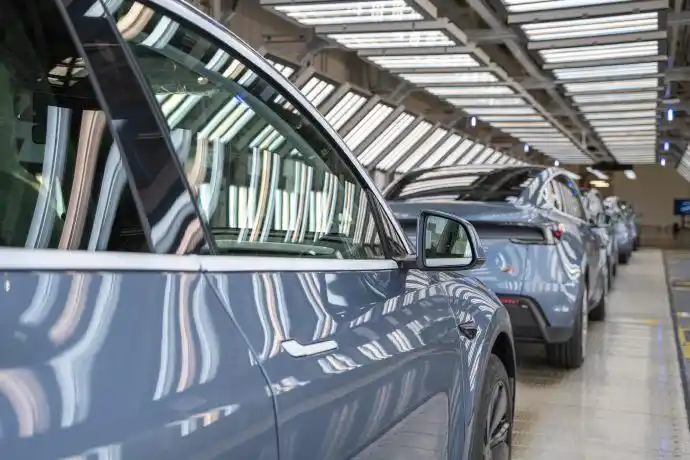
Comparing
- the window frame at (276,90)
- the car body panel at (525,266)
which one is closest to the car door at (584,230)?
the car body panel at (525,266)

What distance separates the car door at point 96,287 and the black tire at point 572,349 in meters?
4.91

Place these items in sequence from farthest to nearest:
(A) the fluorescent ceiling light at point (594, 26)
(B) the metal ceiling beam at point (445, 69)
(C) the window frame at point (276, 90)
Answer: (B) the metal ceiling beam at point (445, 69) → (A) the fluorescent ceiling light at point (594, 26) → (C) the window frame at point (276, 90)

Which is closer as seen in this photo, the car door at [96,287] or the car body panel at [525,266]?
the car door at [96,287]

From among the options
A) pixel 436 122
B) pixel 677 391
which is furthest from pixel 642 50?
pixel 436 122

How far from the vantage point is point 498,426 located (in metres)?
2.92

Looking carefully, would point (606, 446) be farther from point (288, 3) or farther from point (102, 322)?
point (288, 3)

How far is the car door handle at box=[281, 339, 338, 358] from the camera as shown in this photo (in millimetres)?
1301

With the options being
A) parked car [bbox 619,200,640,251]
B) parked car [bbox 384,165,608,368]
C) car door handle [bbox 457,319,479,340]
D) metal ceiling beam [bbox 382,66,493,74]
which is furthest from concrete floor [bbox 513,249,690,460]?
parked car [bbox 619,200,640,251]

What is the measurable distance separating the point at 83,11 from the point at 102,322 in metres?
0.52

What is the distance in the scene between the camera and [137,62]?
4.21ft

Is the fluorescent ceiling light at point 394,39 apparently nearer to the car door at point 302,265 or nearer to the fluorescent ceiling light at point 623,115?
the car door at point 302,265

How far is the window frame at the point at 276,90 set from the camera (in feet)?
4.68

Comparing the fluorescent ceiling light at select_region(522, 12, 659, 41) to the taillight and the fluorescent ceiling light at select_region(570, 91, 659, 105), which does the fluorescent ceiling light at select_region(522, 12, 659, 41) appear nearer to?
the taillight

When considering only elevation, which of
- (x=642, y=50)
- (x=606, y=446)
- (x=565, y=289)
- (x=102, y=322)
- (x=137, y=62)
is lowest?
(x=606, y=446)
